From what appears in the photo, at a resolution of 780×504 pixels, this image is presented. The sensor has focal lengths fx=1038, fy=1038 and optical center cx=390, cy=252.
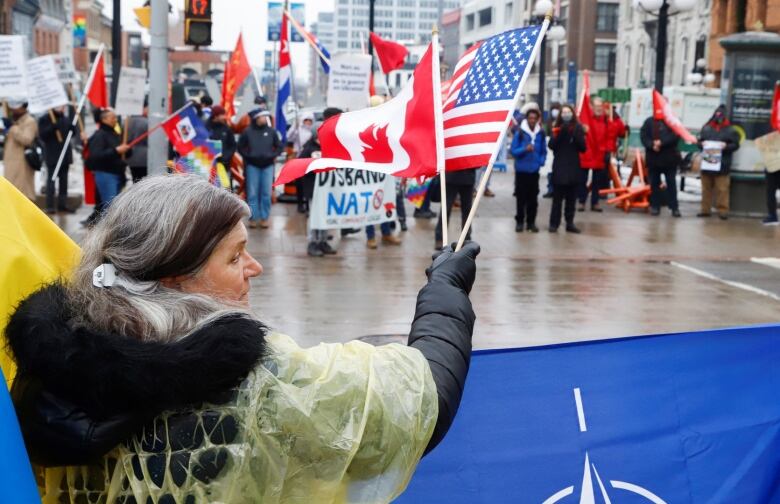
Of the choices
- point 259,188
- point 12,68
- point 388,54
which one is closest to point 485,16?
point 388,54

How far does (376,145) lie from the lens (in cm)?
376

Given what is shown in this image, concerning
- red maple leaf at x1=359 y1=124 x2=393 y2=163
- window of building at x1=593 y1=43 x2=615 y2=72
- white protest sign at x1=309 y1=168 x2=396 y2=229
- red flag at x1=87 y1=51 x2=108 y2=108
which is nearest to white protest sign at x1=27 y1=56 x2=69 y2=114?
red flag at x1=87 y1=51 x2=108 y2=108

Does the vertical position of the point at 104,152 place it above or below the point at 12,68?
below

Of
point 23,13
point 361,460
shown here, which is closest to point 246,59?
point 361,460

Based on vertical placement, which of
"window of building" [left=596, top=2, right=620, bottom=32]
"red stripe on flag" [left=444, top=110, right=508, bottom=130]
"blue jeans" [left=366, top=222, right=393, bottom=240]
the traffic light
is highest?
"window of building" [left=596, top=2, right=620, bottom=32]

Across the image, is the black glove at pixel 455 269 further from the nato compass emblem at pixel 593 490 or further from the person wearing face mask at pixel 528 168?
the person wearing face mask at pixel 528 168

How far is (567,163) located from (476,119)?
11.6 metres

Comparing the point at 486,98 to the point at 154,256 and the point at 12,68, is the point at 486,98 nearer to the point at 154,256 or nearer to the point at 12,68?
the point at 154,256

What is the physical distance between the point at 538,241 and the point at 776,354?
10.7 m

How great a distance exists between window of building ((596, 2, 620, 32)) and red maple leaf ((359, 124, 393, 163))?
77174 millimetres

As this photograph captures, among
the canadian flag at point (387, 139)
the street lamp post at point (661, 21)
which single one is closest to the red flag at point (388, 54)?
the street lamp post at point (661, 21)

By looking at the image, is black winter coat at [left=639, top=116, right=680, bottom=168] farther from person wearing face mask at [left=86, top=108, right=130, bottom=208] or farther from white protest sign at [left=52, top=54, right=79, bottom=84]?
white protest sign at [left=52, top=54, right=79, bottom=84]

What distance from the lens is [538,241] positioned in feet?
46.1

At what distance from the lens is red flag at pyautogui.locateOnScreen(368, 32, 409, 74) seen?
48.9 ft
